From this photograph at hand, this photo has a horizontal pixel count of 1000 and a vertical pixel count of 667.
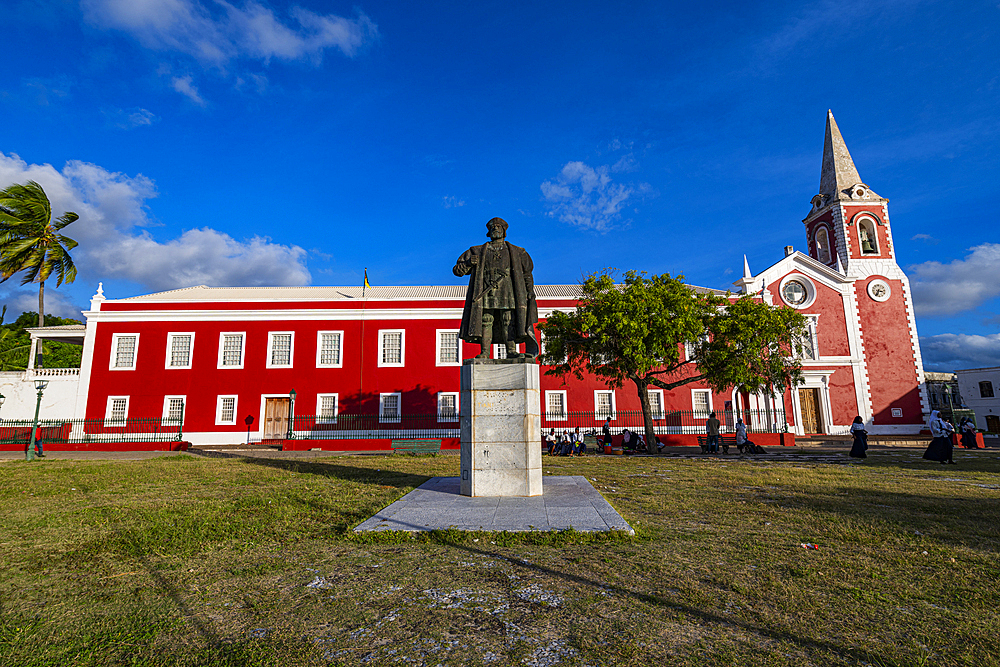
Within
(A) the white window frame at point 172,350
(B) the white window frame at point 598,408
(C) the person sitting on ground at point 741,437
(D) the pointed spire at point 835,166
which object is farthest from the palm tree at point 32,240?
(D) the pointed spire at point 835,166

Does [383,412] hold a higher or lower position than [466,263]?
lower

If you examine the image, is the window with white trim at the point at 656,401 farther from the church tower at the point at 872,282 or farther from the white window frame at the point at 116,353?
the white window frame at the point at 116,353

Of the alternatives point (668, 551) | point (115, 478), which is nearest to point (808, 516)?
point (668, 551)

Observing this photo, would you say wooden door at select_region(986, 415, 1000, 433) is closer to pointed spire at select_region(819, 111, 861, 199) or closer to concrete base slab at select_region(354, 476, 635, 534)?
pointed spire at select_region(819, 111, 861, 199)

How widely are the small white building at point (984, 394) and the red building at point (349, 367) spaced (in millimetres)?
18301

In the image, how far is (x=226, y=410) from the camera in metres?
26.0

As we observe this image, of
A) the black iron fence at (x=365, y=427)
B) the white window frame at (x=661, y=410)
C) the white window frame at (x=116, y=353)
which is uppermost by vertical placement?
the white window frame at (x=116, y=353)

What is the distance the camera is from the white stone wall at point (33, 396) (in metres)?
25.5

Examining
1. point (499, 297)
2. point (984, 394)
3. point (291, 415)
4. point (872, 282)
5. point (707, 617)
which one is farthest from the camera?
point (984, 394)

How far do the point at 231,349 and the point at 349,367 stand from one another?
6.39m

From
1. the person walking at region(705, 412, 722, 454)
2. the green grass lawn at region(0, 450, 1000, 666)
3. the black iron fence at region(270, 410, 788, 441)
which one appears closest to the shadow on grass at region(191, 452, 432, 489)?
the green grass lawn at region(0, 450, 1000, 666)

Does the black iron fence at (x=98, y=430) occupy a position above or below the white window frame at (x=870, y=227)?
below

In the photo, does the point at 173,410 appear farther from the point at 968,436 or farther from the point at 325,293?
the point at 968,436

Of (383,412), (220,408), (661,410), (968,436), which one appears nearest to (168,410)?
(220,408)
